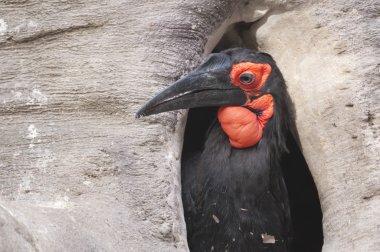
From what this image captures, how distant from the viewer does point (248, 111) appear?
3117 millimetres

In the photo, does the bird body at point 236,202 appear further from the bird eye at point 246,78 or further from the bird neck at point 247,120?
the bird eye at point 246,78

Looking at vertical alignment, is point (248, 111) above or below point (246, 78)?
below

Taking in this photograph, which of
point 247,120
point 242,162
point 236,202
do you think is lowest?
point 236,202

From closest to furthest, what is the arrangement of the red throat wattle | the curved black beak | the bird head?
1. the curved black beak
2. the bird head
3. the red throat wattle

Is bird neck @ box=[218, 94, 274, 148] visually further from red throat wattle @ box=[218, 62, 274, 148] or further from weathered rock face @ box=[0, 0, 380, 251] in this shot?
weathered rock face @ box=[0, 0, 380, 251]

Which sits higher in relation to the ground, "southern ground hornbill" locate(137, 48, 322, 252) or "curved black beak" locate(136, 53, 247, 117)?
"curved black beak" locate(136, 53, 247, 117)

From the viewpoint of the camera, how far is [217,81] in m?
3.06

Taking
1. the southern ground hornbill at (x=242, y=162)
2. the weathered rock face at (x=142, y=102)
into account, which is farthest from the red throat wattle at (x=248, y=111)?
the weathered rock face at (x=142, y=102)

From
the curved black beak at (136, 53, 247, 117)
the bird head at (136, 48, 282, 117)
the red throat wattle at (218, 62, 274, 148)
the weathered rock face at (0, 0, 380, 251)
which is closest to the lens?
the weathered rock face at (0, 0, 380, 251)

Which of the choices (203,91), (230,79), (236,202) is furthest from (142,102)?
(236,202)

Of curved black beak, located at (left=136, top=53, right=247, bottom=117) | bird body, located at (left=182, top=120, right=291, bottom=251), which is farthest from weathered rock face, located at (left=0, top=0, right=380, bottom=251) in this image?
bird body, located at (left=182, top=120, right=291, bottom=251)

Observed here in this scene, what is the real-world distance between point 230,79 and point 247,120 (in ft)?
0.56

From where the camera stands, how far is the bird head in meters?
2.98

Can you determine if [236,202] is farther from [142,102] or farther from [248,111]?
[142,102]
